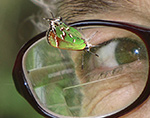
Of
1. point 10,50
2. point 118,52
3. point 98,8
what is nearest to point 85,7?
point 98,8

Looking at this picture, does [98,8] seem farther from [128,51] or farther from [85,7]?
[128,51]

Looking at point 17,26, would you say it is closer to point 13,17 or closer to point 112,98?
point 13,17

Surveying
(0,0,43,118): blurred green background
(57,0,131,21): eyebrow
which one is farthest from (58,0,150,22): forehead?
(0,0,43,118): blurred green background

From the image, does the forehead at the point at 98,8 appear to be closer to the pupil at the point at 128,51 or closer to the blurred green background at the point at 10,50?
the pupil at the point at 128,51

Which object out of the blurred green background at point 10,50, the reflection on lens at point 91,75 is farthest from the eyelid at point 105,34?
the blurred green background at point 10,50

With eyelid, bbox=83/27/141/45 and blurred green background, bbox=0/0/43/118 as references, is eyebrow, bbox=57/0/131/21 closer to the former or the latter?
eyelid, bbox=83/27/141/45

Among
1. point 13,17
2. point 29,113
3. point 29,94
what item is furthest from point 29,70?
point 13,17
